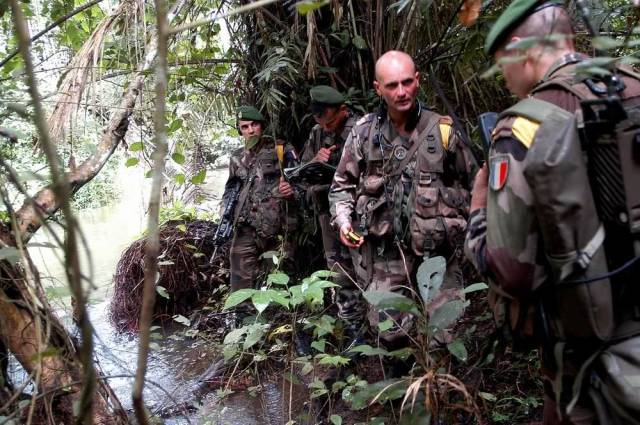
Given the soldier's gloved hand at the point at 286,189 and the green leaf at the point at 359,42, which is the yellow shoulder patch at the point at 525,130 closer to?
the green leaf at the point at 359,42

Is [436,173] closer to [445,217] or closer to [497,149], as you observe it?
[445,217]

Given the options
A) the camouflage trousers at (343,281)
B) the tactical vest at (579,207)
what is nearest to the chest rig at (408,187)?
the camouflage trousers at (343,281)

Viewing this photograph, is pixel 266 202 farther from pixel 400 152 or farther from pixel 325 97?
pixel 400 152

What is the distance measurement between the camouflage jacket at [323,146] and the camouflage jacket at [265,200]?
1.18ft

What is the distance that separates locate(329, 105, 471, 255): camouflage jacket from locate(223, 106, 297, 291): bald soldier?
1.41m

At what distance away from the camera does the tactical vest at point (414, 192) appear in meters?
2.85

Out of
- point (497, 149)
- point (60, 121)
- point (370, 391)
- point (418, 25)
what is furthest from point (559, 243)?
point (418, 25)

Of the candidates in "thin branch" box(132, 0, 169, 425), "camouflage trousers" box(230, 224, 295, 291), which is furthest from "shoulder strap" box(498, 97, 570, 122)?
"camouflage trousers" box(230, 224, 295, 291)

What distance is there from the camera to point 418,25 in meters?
3.71

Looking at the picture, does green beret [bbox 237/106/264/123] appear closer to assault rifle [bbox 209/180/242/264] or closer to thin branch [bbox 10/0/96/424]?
assault rifle [bbox 209/180/242/264]

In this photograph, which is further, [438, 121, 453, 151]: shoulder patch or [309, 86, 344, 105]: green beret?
[309, 86, 344, 105]: green beret

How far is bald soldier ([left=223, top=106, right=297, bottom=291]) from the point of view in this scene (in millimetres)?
4559

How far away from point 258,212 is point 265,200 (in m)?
0.12

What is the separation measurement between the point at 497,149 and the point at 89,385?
44.6 inches
